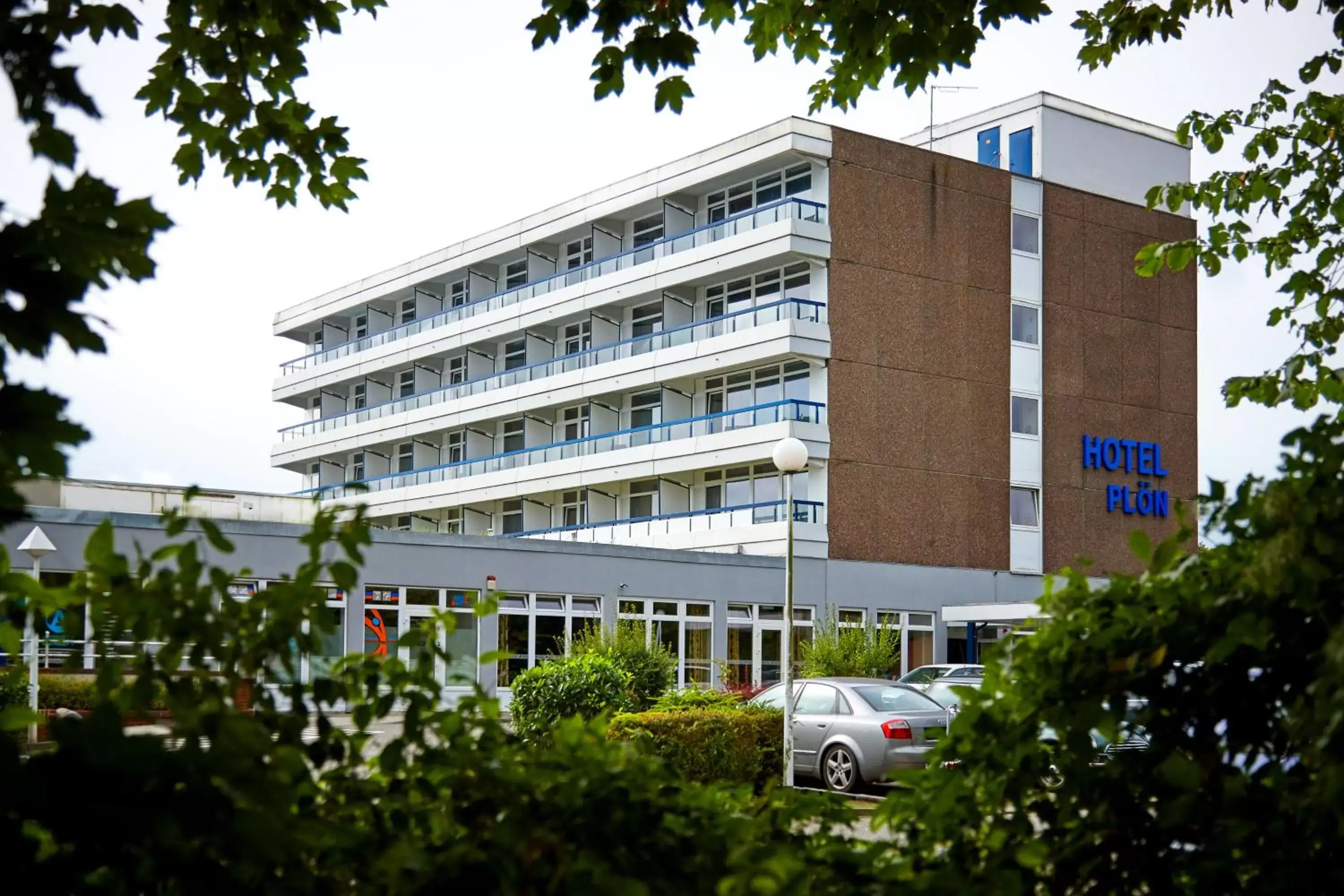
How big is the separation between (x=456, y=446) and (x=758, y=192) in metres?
17.6

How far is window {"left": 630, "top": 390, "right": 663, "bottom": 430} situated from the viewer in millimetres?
→ 47000

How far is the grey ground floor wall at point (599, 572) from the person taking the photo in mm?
30234

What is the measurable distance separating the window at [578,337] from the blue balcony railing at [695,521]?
579cm

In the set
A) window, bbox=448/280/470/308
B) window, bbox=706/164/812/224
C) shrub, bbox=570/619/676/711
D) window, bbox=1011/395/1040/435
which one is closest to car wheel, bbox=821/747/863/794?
shrub, bbox=570/619/676/711

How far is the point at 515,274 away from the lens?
5438 cm

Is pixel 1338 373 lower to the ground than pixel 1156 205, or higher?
lower

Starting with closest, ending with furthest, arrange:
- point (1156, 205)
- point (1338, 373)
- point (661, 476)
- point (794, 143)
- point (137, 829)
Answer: point (137, 829) < point (1338, 373) < point (1156, 205) < point (794, 143) < point (661, 476)

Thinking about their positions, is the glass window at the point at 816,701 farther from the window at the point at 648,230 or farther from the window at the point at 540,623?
the window at the point at 648,230

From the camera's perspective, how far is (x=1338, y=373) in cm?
380

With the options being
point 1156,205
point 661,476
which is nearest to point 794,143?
point 661,476

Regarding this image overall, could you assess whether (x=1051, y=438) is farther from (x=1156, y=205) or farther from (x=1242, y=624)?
(x=1242, y=624)

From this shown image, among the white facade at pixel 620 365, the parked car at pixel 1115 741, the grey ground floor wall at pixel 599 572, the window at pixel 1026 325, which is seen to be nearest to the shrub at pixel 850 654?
the grey ground floor wall at pixel 599 572

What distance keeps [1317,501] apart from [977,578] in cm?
4243

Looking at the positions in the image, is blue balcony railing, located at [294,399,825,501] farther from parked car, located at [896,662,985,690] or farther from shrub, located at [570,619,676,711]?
parked car, located at [896,662,985,690]
